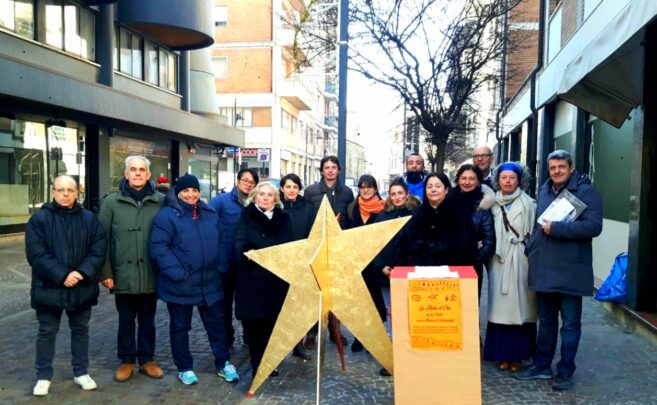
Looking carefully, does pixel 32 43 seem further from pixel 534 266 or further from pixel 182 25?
pixel 534 266


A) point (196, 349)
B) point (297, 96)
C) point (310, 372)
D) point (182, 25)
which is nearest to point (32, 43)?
point (182, 25)

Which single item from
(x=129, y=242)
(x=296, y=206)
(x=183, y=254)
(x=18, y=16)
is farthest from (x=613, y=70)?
(x=18, y=16)

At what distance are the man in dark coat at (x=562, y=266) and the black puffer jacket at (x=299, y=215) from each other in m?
1.98

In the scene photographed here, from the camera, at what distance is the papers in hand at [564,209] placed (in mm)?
4199

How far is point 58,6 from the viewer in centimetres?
1402

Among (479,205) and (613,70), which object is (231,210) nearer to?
(479,205)

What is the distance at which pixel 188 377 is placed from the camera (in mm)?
4527

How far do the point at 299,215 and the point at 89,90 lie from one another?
1044 centimetres

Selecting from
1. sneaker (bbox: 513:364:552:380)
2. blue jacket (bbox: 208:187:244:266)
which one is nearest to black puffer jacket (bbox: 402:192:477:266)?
sneaker (bbox: 513:364:552:380)

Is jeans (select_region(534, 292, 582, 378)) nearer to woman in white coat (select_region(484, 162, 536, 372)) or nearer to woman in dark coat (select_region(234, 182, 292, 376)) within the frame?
woman in white coat (select_region(484, 162, 536, 372))

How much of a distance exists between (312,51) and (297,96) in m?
30.4

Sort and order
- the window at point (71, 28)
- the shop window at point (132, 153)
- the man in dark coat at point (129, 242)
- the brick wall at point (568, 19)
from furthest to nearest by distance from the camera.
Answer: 1. the shop window at point (132, 153)
2. the window at point (71, 28)
3. the brick wall at point (568, 19)
4. the man in dark coat at point (129, 242)

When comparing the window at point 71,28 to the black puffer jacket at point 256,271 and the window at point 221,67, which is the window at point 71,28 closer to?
the black puffer jacket at point 256,271

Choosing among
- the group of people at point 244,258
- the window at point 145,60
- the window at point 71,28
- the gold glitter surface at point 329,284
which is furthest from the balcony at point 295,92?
the gold glitter surface at point 329,284
